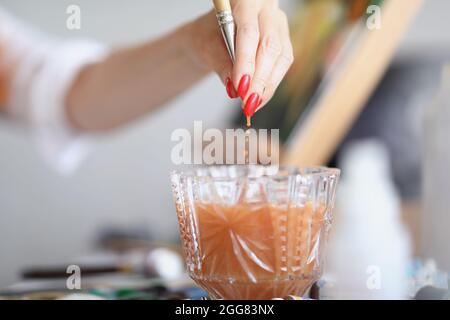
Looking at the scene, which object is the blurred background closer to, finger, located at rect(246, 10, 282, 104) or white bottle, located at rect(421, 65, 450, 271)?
white bottle, located at rect(421, 65, 450, 271)

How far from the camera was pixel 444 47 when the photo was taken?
81.1 inches

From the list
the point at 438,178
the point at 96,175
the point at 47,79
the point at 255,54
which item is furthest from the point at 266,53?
the point at 96,175

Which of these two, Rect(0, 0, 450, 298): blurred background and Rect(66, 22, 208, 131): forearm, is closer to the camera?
Rect(66, 22, 208, 131): forearm

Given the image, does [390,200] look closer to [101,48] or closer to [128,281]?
[128,281]

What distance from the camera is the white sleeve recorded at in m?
1.13

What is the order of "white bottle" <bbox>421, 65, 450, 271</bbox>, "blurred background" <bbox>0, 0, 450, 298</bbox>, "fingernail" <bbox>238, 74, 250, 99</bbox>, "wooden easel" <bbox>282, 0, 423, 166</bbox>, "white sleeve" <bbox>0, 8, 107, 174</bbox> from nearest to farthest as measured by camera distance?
"fingernail" <bbox>238, 74, 250, 99</bbox>, "white bottle" <bbox>421, 65, 450, 271</bbox>, "wooden easel" <bbox>282, 0, 423, 166</bbox>, "white sleeve" <bbox>0, 8, 107, 174</bbox>, "blurred background" <bbox>0, 0, 450, 298</bbox>

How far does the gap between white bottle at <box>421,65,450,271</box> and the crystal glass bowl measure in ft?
0.60

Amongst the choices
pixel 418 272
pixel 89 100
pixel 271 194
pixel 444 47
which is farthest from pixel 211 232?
pixel 444 47

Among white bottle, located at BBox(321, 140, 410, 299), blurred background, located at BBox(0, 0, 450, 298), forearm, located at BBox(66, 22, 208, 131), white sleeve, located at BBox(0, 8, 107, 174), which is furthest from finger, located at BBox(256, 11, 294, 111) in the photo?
blurred background, located at BBox(0, 0, 450, 298)

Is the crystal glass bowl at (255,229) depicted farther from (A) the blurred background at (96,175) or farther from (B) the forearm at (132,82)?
(A) the blurred background at (96,175)

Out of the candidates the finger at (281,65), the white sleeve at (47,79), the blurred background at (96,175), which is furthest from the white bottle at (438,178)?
the blurred background at (96,175)

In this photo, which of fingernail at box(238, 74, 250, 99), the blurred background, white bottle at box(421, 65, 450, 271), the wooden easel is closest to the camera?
fingernail at box(238, 74, 250, 99)

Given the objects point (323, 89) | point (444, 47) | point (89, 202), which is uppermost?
point (444, 47)

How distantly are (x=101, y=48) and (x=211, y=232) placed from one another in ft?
2.59
